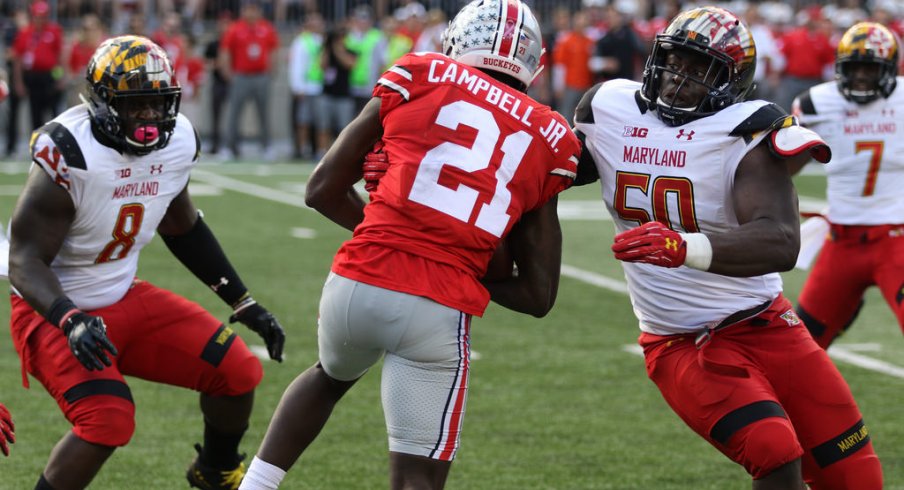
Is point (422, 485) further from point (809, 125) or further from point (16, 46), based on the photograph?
point (16, 46)

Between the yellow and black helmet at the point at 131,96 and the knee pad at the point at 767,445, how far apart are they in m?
2.08

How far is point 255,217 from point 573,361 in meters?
6.05

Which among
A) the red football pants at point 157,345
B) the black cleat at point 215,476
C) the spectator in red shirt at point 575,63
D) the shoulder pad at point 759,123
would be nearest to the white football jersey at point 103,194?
the red football pants at point 157,345

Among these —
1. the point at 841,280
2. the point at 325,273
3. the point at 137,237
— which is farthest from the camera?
the point at 325,273

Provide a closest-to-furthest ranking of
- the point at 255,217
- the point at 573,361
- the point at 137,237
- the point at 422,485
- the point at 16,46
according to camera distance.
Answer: the point at 422,485 → the point at 137,237 → the point at 573,361 → the point at 255,217 → the point at 16,46

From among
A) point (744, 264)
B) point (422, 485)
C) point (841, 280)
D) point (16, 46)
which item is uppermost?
point (744, 264)

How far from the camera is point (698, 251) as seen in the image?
3529 mm

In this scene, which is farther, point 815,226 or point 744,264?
point 815,226

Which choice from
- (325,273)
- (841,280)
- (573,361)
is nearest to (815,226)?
(841,280)

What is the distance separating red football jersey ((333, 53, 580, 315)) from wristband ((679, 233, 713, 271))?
441mm

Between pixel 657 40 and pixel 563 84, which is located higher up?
pixel 657 40

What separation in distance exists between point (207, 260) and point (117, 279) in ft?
1.21

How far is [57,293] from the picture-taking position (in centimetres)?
412

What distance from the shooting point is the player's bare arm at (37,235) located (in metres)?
4.15
